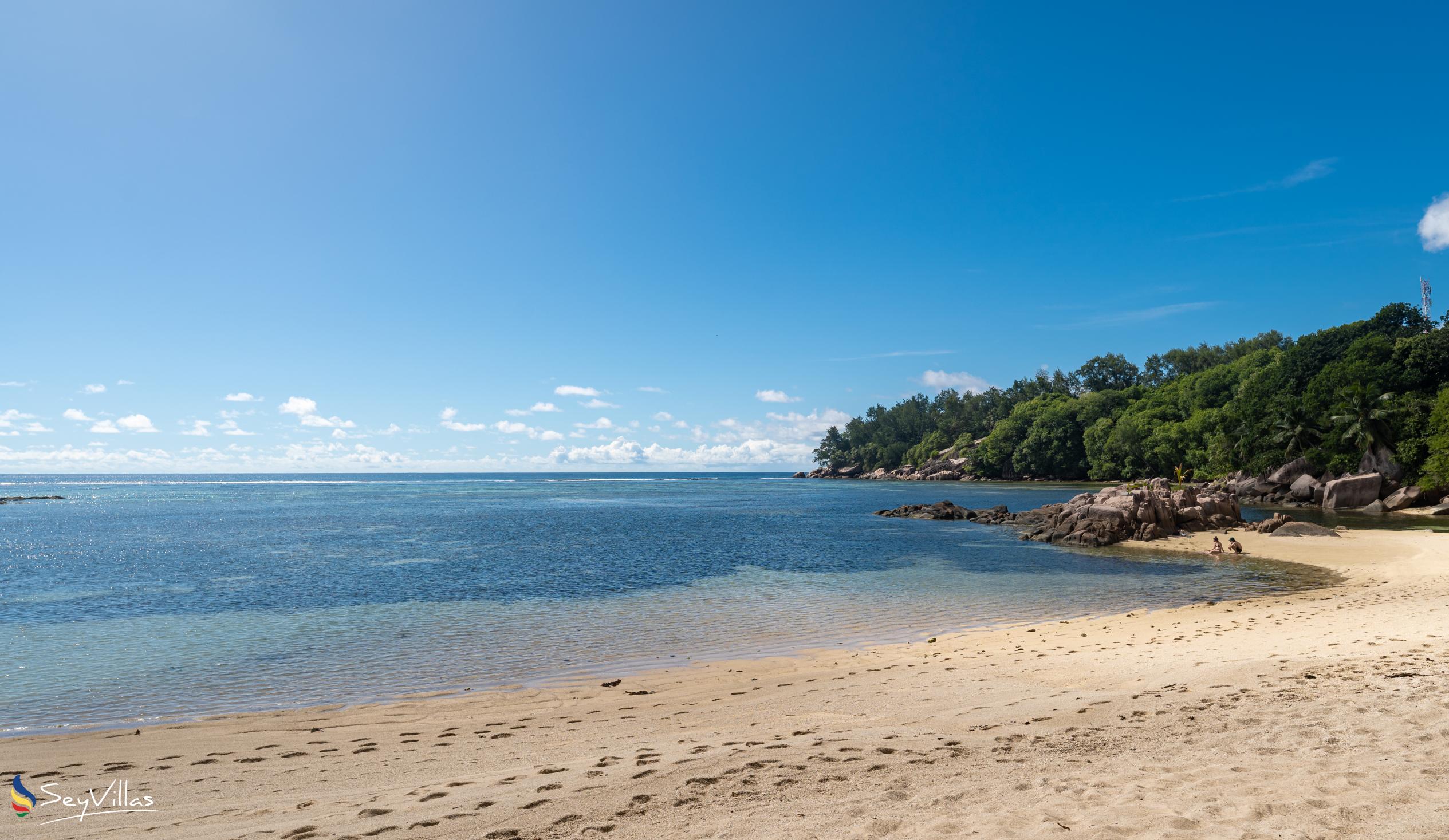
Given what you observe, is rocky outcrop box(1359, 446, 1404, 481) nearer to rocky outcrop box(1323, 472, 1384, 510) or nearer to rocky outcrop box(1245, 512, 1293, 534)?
rocky outcrop box(1323, 472, 1384, 510)

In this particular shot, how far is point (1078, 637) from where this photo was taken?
1756cm

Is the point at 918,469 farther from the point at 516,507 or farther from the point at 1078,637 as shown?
the point at 1078,637

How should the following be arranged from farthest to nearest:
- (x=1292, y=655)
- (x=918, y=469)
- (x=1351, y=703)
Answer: (x=918, y=469) → (x=1292, y=655) → (x=1351, y=703)

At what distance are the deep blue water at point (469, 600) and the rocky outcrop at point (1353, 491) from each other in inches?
1311

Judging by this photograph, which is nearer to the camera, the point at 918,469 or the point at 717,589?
the point at 717,589

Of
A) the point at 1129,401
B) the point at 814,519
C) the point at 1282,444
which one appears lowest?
the point at 814,519

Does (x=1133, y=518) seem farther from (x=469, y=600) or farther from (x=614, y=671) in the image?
(x=614, y=671)

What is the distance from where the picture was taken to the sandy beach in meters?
6.57

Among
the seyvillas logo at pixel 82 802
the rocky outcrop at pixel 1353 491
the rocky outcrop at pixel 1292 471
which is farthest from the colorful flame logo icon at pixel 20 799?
the rocky outcrop at pixel 1292 471

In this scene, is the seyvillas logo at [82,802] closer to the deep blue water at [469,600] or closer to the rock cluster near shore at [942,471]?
the deep blue water at [469,600]

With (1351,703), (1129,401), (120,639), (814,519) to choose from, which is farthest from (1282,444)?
(120,639)

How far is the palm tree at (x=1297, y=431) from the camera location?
7044 cm

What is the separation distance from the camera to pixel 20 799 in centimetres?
847

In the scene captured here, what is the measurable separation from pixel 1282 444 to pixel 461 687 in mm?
86313
